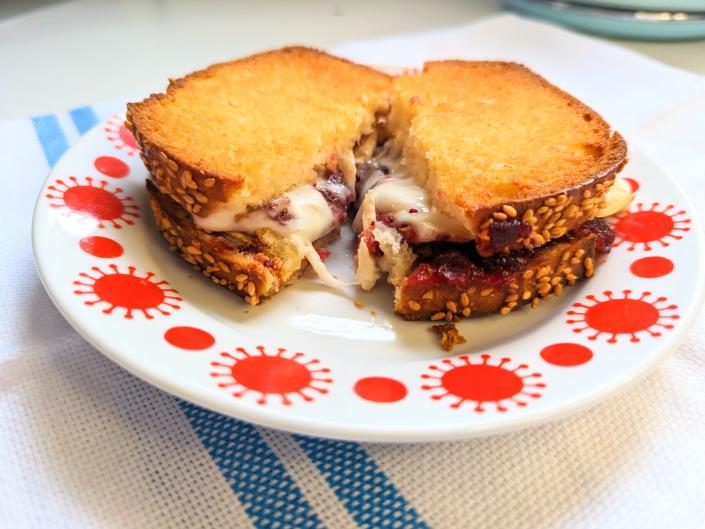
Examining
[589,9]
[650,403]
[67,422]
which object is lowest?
[67,422]

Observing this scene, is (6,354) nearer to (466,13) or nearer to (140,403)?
(140,403)

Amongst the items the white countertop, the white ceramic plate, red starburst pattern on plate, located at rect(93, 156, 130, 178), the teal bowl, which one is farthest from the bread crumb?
the teal bowl

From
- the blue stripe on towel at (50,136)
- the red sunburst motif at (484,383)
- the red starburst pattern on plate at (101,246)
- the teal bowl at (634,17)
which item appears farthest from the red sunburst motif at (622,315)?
the teal bowl at (634,17)

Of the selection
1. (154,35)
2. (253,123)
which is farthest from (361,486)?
(154,35)

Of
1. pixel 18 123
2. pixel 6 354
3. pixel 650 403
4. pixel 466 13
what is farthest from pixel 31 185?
pixel 466 13

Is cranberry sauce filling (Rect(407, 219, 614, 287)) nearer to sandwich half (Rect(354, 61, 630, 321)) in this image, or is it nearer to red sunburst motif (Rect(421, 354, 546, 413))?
sandwich half (Rect(354, 61, 630, 321))

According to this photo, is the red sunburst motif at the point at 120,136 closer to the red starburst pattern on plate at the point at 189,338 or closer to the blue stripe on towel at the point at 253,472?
the red starburst pattern on plate at the point at 189,338

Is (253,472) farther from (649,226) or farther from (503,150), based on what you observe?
(649,226)
